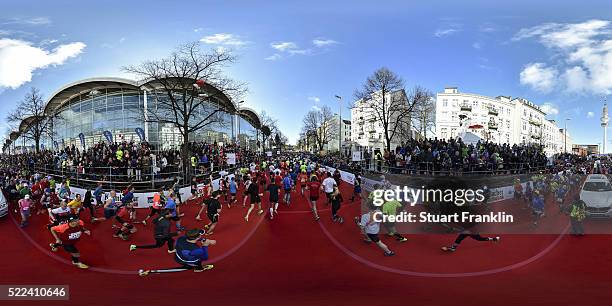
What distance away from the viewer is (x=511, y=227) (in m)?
11.6

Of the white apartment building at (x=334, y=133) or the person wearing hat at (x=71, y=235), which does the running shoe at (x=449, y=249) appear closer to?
the person wearing hat at (x=71, y=235)

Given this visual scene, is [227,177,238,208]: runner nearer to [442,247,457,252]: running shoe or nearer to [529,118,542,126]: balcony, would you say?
[442,247,457,252]: running shoe

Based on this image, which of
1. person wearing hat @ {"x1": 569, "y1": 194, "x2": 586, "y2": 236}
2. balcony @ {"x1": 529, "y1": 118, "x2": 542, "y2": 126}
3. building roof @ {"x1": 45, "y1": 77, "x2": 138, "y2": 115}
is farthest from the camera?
balcony @ {"x1": 529, "y1": 118, "x2": 542, "y2": 126}

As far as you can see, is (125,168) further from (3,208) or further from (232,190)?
(232,190)

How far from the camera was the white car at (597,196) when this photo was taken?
1175cm

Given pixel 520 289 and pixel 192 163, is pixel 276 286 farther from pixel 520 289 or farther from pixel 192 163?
pixel 192 163

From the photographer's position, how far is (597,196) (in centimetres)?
1220

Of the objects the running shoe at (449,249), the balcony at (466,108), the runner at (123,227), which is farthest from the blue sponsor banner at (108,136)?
the balcony at (466,108)

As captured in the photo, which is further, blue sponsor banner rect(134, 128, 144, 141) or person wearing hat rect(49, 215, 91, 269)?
blue sponsor banner rect(134, 128, 144, 141)

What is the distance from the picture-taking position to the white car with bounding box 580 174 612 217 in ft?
38.5

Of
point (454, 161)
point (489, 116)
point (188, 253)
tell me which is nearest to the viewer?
point (188, 253)

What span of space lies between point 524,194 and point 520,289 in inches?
376

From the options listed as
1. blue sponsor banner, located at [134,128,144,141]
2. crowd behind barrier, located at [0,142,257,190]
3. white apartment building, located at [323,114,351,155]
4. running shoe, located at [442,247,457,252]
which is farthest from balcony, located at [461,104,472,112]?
running shoe, located at [442,247,457,252]

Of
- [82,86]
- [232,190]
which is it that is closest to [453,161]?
[232,190]
